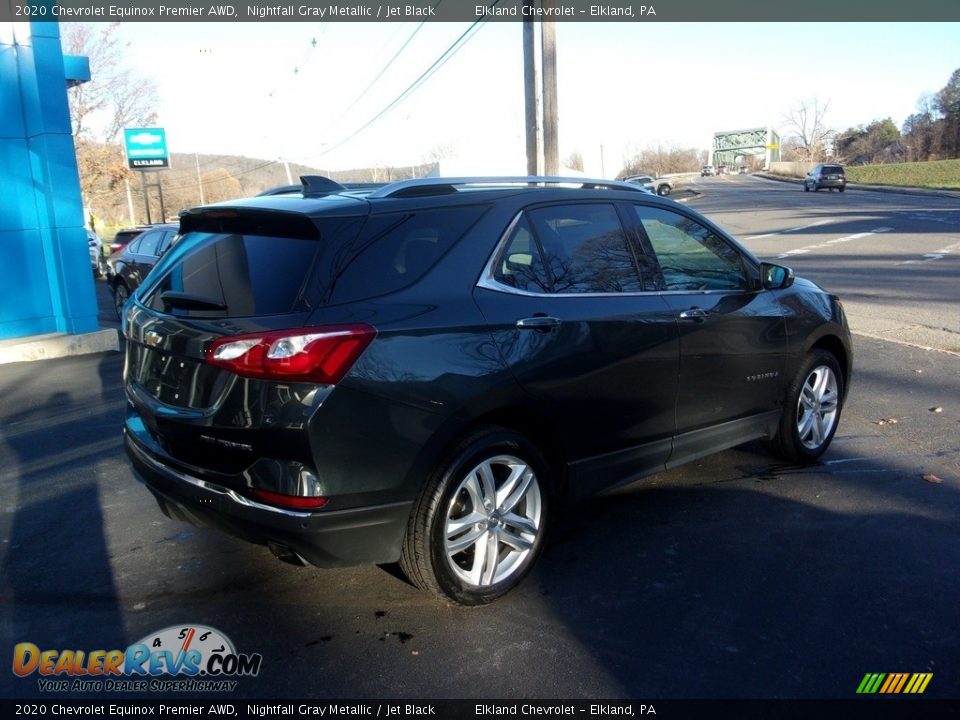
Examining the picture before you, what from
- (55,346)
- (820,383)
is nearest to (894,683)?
(820,383)

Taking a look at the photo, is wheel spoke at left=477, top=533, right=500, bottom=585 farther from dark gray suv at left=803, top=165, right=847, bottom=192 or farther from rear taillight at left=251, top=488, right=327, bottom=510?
dark gray suv at left=803, top=165, right=847, bottom=192

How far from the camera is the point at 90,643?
340cm

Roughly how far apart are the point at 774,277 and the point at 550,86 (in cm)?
960

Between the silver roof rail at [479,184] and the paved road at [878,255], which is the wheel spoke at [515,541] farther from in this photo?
the paved road at [878,255]

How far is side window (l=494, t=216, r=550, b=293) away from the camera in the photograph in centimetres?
379

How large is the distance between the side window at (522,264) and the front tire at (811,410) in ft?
7.08

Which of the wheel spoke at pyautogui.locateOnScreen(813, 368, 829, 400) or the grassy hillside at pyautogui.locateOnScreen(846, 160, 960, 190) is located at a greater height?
the grassy hillside at pyautogui.locateOnScreen(846, 160, 960, 190)

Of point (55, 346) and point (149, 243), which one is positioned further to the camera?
point (149, 243)

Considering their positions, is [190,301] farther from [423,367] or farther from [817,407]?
[817,407]

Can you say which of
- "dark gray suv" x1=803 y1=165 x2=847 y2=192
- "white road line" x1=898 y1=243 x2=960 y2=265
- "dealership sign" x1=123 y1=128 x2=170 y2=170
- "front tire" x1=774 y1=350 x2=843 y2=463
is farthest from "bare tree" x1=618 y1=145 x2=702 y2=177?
"front tire" x1=774 y1=350 x2=843 y2=463

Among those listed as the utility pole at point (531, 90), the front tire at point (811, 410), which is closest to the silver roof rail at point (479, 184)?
the front tire at point (811, 410)

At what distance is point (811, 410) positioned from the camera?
17.6 feet

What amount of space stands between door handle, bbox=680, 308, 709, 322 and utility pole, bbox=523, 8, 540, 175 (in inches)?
400

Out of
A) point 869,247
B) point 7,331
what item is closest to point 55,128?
point 7,331
